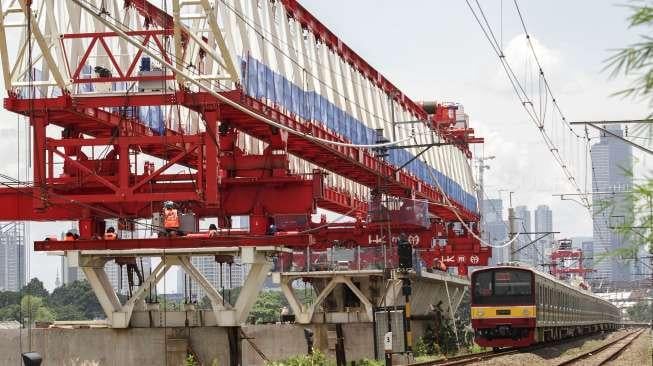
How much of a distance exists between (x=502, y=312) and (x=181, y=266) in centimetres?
1137

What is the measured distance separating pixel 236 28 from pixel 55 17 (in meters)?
5.35

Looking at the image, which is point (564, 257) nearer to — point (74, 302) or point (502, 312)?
point (74, 302)

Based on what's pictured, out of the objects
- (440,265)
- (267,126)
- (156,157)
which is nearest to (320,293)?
(156,157)

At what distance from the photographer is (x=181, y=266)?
39.0 meters

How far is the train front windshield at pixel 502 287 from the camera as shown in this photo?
139ft

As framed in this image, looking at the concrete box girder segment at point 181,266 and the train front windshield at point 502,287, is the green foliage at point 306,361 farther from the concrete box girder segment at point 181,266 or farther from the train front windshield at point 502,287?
the train front windshield at point 502,287

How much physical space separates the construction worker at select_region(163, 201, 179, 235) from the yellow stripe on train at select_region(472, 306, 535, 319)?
37.4ft

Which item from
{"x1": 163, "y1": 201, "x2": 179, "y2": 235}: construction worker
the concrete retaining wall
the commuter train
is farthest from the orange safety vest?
the commuter train

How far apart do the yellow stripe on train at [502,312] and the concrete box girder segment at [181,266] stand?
26.7ft

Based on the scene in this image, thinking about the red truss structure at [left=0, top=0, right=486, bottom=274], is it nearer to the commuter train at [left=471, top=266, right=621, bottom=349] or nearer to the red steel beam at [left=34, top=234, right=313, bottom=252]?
the red steel beam at [left=34, top=234, right=313, bottom=252]

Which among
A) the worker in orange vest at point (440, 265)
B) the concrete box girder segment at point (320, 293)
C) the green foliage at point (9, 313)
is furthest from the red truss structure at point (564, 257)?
the concrete box girder segment at point (320, 293)

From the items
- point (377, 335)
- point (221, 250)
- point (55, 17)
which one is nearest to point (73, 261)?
point (221, 250)

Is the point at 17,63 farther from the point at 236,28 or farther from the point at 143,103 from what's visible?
the point at 236,28

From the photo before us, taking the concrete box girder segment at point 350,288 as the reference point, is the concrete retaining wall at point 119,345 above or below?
below
